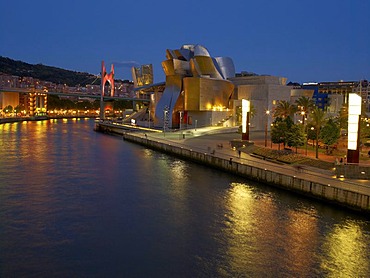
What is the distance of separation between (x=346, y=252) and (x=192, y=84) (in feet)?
107

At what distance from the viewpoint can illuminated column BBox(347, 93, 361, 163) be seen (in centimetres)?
1495

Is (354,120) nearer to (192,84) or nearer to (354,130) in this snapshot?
(354,130)

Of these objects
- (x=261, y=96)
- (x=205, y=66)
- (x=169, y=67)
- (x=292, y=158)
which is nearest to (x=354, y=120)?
(x=292, y=158)

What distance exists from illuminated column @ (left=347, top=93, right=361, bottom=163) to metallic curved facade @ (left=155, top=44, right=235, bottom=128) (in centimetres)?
2578

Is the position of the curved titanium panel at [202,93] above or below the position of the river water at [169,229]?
above

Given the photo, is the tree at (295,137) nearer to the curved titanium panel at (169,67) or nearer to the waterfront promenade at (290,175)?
the waterfront promenade at (290,175)

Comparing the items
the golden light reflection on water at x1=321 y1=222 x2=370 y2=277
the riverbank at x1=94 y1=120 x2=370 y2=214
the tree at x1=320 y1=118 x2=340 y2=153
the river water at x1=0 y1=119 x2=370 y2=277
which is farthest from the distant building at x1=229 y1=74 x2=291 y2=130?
the golden light reflection on water at x1=321 y1=222 x2=370 y2=277

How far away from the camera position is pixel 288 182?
593 inches

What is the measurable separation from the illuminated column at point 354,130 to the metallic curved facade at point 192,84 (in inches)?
1015

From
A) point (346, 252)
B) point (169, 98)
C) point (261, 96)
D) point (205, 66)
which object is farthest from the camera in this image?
point (169, 98)

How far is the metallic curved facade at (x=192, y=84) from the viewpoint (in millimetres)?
41000

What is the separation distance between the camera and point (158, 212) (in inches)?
499

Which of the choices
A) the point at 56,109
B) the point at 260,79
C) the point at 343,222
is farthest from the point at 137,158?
the point at 56,109

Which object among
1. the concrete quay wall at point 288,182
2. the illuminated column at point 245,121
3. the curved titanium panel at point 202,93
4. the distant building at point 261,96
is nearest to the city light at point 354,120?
the concrete quay wall at point 288,182
